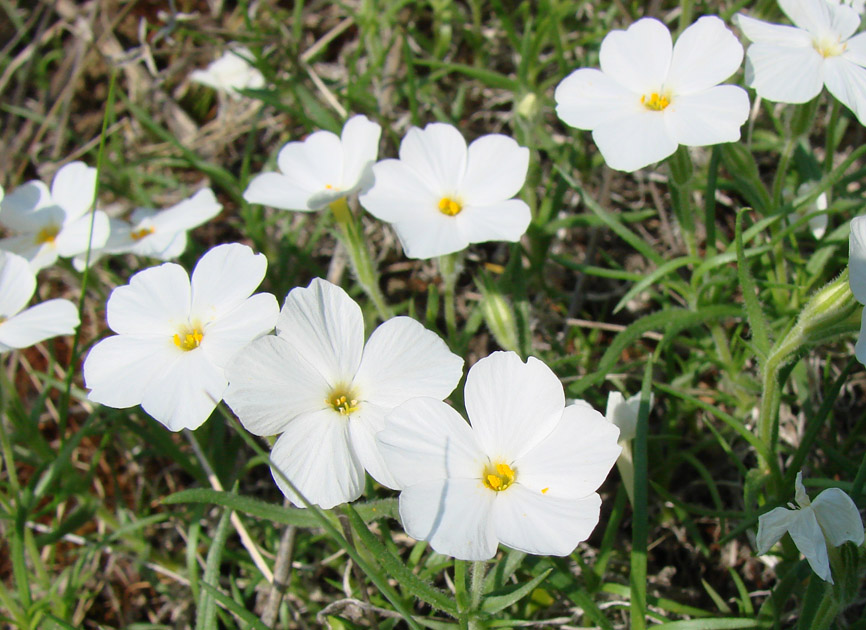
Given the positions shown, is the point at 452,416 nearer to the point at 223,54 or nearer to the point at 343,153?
the point at 343,153

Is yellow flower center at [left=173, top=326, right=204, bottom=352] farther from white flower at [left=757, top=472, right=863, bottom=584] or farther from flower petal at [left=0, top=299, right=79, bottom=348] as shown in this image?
white flower at [left=757, top=472, right=863, bottom=584]

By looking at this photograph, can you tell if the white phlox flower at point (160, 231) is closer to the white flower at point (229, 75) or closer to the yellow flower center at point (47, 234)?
A: the yellow flower center at point (47, 234)

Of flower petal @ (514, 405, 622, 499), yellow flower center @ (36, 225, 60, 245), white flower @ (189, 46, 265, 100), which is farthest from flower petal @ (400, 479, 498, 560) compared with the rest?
white flower @ (189, 46, 265, 100)

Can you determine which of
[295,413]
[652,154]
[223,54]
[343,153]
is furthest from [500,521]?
[223,54]

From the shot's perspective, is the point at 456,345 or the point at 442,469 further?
the point at 456,345

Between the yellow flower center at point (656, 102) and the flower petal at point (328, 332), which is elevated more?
the yellow flower center at point (656, 102)

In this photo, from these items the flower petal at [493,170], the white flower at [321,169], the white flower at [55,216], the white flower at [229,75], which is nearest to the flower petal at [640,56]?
the flower petal at [493,170]
